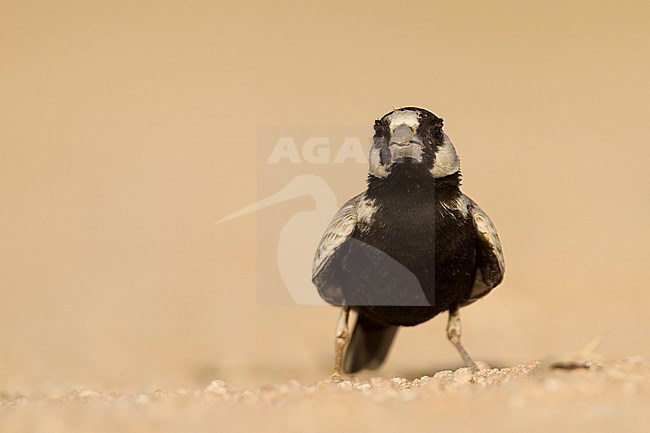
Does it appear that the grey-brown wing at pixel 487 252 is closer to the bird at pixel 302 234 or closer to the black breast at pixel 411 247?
the black breast at pixel 411 247

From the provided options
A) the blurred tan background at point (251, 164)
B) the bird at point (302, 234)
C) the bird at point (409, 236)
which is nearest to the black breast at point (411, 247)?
the bird at point (409, 236)

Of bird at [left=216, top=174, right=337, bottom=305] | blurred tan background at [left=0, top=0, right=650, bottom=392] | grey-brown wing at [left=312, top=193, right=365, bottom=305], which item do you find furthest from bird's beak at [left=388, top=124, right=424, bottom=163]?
blurred tan background at [left=0, top=0, right=650, bottom=392]

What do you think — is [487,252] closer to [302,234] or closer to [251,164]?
[302,234]

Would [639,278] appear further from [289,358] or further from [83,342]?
[83,342]

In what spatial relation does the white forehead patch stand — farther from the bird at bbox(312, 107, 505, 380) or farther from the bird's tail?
the bird's tail

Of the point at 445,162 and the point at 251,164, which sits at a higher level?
the point at 251,164

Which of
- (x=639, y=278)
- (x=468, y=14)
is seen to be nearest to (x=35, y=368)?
(x=639, y=278)

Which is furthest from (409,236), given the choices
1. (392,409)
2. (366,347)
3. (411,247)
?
(392,409)
